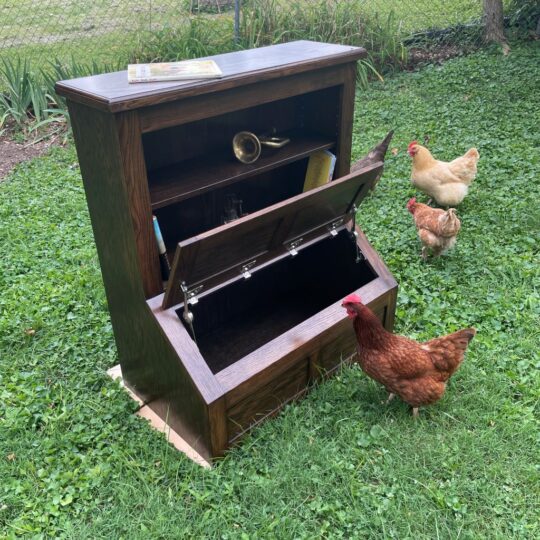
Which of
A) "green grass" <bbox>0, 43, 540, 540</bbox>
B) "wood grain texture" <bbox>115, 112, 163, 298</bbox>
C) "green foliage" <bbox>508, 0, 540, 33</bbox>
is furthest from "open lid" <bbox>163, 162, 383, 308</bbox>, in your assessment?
"green foliage" <bbox>508, 0, 540, 33</bbox>

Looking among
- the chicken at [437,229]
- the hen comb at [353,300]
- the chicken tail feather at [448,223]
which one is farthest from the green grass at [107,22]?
the hen comb at [353,300]

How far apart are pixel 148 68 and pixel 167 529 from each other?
75.5 inches

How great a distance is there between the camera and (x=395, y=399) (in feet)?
8.90

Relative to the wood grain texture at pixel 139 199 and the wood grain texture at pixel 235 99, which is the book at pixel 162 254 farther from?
the wood grain texture at pixel 235 99

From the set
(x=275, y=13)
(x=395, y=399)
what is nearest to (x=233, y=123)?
(x=395, y=399)

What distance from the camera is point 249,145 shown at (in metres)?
2.69

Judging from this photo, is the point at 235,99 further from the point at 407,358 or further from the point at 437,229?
the point at 437,229

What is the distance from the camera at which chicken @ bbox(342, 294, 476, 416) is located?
8.18ft

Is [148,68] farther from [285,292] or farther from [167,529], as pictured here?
[167,529]

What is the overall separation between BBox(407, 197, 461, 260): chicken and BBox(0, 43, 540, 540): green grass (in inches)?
5.1

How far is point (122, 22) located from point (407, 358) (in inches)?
313

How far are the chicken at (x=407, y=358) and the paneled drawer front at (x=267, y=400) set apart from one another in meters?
0.34

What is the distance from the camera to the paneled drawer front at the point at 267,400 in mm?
2385

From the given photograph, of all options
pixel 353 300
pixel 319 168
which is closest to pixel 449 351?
pixel 353 300
